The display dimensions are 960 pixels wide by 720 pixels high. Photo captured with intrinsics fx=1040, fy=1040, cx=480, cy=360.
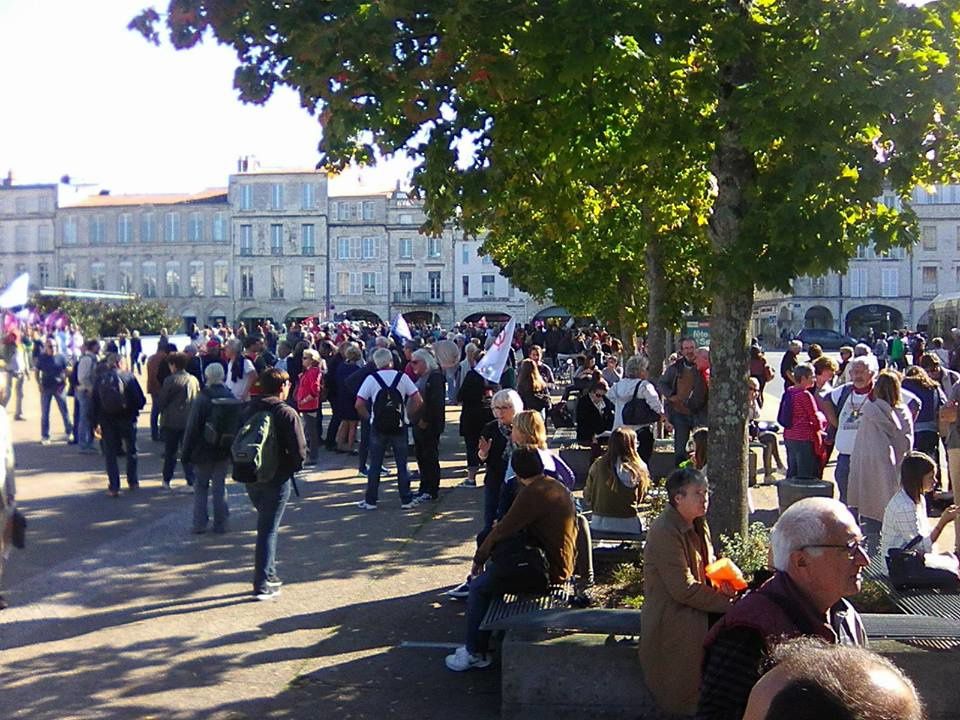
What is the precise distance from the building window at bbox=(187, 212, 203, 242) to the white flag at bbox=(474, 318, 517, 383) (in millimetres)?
72389

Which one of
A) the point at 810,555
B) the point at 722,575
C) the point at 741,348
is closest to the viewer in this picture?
the point at 810,555

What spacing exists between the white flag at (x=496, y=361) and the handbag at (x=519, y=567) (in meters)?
6.13

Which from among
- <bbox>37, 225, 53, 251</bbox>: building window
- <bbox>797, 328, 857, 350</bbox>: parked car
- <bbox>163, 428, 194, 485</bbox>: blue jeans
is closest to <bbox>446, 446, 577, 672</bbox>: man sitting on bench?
<bbox>163, 428, 194, 485</bbox>: blue jeans

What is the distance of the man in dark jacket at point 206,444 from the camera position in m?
9.52

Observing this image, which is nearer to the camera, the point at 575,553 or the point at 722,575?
the point at 722,575

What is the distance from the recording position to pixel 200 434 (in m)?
9.52

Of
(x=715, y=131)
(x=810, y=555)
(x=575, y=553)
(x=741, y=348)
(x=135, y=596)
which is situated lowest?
(x=135, y=596)

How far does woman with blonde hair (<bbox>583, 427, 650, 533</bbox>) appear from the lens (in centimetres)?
753

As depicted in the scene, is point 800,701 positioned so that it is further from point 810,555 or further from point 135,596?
point 135,596

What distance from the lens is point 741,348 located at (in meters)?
7.24

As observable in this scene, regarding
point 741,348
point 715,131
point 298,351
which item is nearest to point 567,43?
point 715,131

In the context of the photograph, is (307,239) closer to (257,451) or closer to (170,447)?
(170,447)

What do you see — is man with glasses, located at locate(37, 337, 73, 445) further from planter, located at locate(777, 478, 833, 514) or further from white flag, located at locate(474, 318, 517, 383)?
planter, located at locate(777, 478, 833, 514)

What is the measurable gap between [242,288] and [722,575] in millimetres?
78728
